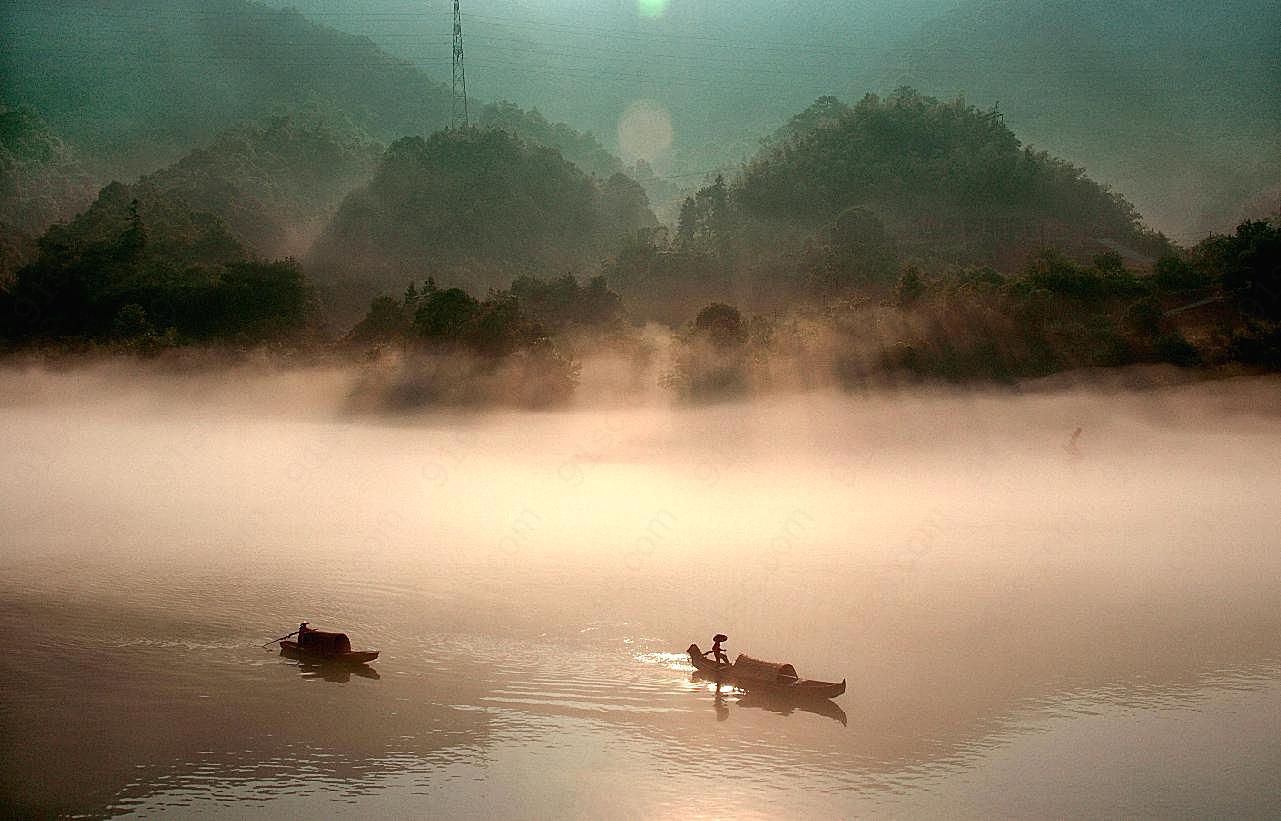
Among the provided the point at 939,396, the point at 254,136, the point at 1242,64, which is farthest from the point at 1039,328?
the point at 1242,64

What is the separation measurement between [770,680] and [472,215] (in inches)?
4060

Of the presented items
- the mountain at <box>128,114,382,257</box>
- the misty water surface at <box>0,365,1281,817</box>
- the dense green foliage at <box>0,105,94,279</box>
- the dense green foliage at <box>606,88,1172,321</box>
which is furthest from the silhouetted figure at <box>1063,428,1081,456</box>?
the dense green foliage at <box>0,105,94,279</box>

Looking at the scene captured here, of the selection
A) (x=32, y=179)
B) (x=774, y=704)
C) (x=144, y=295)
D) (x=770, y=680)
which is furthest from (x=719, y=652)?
(x=32, y=179)

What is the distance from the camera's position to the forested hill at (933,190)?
310 ft

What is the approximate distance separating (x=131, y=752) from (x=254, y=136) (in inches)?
5208

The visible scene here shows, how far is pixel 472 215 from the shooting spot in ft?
393

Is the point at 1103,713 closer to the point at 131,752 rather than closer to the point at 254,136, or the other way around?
the point at 131,752

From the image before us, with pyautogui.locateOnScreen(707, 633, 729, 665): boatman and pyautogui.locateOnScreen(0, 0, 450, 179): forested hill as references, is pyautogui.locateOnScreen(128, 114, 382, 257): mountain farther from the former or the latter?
pyautogui.locateOnScreen(707, 633, 729, 665): boatman

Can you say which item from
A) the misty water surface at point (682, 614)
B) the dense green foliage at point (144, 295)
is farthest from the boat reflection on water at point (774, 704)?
the dense green foliage at point (144, 295)

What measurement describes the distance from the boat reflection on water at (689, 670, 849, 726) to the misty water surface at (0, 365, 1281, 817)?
103 millimetres

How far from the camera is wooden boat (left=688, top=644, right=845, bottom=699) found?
2155cm

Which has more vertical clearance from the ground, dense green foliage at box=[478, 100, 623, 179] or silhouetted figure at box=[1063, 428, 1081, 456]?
dense green foliage at box=[478, 100, 623, 179]

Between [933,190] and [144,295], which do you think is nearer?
[144,295]

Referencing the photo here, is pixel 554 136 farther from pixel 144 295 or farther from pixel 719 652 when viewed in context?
pixel 719 652
